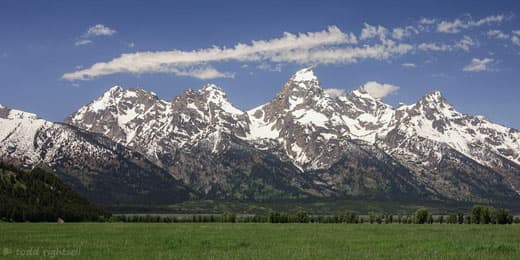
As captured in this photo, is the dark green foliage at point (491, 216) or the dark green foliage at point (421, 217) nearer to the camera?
the dark green foliage at point (491, 216)

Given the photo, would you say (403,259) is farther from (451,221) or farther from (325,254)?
(451,221)

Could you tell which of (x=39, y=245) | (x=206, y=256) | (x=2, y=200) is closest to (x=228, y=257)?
(x=206, y=256)

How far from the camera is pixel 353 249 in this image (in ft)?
176

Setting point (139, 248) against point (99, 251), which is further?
point (139, 248)

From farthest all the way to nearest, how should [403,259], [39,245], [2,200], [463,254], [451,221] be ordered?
1. [451,221]
2. [2,200]
3. [39,245]
4. [463,254]
5. [403,259]

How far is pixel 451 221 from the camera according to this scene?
192 meters

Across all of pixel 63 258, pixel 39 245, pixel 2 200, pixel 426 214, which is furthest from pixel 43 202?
pixel 63 258

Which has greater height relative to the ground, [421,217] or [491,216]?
[491,216]

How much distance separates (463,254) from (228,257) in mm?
19154

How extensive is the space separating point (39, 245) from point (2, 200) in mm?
132423

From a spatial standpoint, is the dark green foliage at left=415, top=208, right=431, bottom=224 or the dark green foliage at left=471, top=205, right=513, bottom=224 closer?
the dark green foliage at left=471, top=205, right=513, bottom=224

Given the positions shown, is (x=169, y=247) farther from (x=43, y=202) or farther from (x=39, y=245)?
(x=43, y=202)

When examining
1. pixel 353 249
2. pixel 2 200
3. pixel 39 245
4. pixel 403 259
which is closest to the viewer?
pixel 403 259

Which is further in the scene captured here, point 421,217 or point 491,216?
point 421,217
